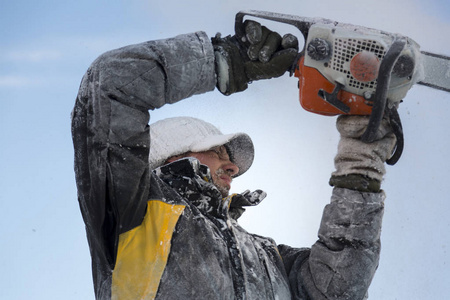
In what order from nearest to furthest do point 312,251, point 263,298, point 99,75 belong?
point 99,75 → point 263,298 → point 312,251

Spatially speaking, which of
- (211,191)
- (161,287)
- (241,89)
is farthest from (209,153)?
(161,287)

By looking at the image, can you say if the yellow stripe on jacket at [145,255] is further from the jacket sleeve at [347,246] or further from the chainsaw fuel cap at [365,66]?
the chainsaw fuel cap at [365,66]

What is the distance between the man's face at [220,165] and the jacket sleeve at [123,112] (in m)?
0.79

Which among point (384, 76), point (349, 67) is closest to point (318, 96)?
point (349, 67)

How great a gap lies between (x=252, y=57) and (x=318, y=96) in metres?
0.34

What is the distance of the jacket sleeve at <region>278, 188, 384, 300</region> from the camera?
2775mm

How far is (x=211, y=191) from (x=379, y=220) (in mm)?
836

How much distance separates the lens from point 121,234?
2.56m

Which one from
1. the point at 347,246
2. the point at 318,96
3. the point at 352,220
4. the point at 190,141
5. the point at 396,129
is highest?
the point at 318,96

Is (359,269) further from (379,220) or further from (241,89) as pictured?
(241,89)

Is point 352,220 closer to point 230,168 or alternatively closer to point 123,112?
point 230,168

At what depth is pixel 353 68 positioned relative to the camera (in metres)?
2.38

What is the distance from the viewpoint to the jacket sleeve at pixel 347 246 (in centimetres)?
278

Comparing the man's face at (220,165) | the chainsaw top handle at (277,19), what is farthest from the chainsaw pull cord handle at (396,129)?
the man's face at (220,165)
